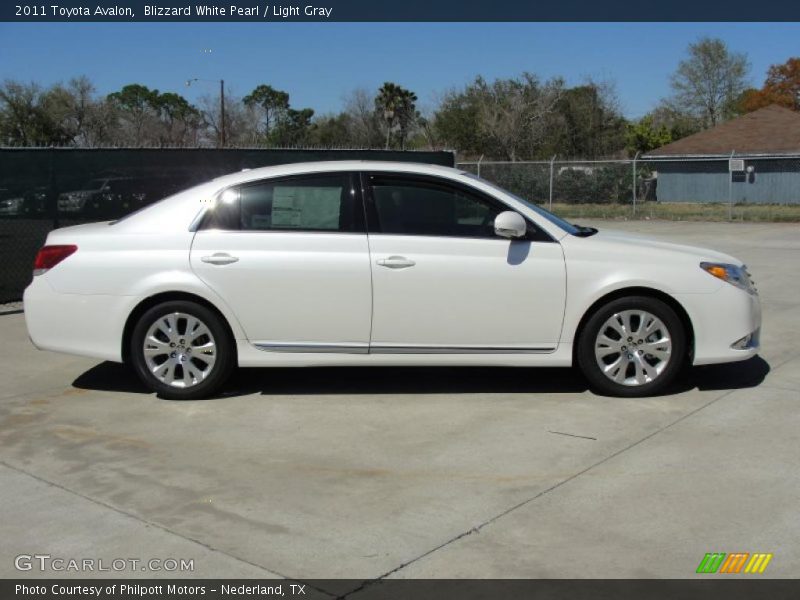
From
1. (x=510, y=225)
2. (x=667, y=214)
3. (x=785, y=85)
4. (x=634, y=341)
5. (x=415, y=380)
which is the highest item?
(x=785, y=85)

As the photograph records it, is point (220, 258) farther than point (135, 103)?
No

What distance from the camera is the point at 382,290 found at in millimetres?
6445

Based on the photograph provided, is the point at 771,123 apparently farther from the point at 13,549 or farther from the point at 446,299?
the point at 13,549

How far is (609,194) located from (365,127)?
30509 millimetres

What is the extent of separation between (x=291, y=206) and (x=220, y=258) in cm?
65

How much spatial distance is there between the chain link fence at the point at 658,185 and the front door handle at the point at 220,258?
2060 centimetres

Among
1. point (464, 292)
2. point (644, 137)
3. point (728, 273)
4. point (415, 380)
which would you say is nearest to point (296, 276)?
point (464, 292)

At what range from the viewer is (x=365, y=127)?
193 ft

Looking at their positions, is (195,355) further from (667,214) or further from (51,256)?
(667,214)

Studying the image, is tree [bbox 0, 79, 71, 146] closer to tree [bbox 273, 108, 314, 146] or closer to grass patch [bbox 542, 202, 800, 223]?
tree [bbox 273, 108, 314, 146]

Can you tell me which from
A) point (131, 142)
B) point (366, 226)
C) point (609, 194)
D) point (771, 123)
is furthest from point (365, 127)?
point (366, 226)

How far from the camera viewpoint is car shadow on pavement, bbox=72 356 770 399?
6.90m

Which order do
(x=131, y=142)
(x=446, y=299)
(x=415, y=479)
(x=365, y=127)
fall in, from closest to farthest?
1. (x=415, y=479)
2. (x=446, y=299)
3. (x=131, y=142)
4. (x=365, y=127)
